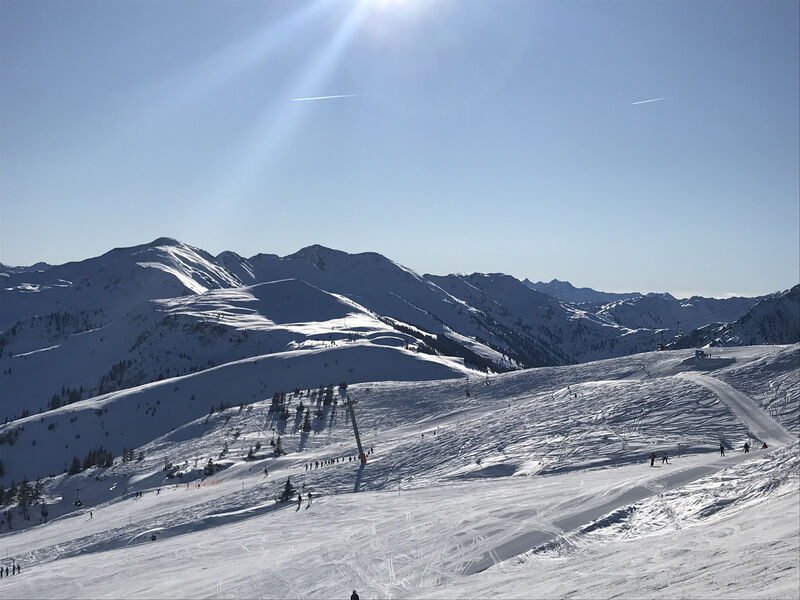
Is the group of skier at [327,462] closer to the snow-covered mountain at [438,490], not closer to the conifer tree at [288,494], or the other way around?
the snow-covered mountain at [438,490]

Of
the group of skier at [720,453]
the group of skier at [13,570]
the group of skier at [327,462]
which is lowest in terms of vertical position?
the group of skier at [327,462]

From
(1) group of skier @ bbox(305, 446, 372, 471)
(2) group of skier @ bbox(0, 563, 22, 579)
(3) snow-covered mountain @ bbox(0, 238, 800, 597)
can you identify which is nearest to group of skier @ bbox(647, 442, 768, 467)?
(3) snow-covered mountain @ bbox(0, 238, 800, 597)

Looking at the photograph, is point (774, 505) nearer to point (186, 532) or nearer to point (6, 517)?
point (186, 532)

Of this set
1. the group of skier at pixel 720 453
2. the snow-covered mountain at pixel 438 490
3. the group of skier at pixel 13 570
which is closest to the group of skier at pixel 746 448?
the group of skier at pixel 720 453

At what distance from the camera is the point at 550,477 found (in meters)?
36.4

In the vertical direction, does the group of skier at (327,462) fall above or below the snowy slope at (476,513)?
below

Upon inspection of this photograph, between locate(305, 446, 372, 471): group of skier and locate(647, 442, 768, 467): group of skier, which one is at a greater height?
locate(647, 442, 768, 467): group of skier

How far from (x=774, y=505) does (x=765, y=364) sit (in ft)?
132

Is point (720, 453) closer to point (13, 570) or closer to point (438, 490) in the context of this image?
point (438, 490)

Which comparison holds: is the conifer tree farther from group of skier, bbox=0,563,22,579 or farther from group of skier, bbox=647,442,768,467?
group of skier, bbox=647,442,768,467

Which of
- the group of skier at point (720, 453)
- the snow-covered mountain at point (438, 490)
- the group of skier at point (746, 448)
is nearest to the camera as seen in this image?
the snow-covered mountain at point (438, 490)

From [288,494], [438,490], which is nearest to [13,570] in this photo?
[288,494]

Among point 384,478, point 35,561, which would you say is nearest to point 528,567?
point 384,478

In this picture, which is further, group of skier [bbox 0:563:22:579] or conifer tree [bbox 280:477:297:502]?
conifer tree [bbox 280:477:297:502]
